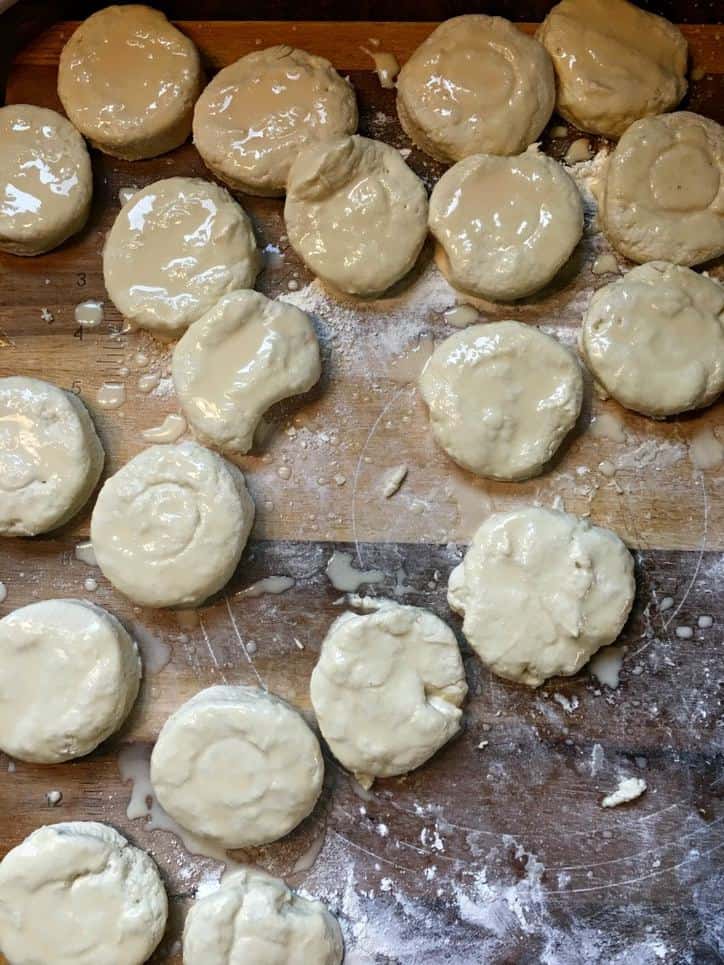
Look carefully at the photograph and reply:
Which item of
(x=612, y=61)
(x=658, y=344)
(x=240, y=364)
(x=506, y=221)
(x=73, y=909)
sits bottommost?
(x=73, y=909)

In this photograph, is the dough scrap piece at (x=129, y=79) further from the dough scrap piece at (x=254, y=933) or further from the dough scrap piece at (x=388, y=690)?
the dough scrap piece at (x=254, y=933)

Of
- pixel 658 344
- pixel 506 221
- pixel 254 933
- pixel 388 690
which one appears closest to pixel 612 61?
pixel 506 221

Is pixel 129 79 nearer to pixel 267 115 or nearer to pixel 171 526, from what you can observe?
pixel 267 115

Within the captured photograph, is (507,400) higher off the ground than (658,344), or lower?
lower

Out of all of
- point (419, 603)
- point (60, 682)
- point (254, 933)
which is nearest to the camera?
point (254, 933)

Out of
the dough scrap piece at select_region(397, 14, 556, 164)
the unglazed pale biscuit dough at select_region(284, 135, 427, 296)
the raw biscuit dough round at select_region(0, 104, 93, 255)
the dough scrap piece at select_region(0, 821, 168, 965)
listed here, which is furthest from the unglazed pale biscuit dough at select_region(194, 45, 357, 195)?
the dough scrap piece at select_region(0, 821, 168, 965)

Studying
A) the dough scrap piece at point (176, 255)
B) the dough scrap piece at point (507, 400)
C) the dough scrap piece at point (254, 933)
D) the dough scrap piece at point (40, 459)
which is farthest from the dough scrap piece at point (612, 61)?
the dough scrap piece at point (254, 933)

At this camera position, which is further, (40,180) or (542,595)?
(40,180)
